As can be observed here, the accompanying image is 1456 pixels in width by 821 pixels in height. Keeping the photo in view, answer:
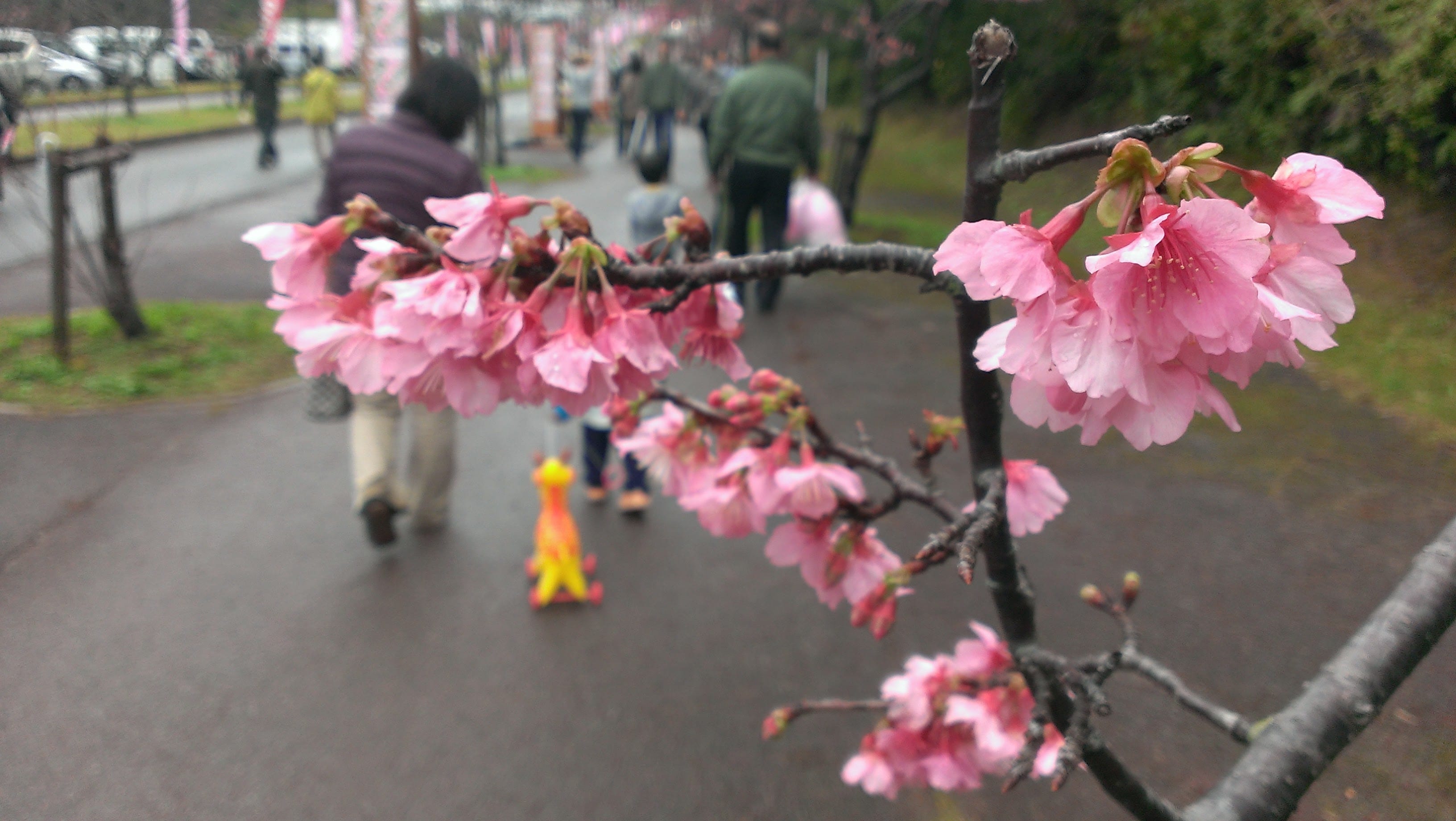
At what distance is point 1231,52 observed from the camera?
3.01 meters

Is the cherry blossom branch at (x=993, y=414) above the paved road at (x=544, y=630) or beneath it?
above

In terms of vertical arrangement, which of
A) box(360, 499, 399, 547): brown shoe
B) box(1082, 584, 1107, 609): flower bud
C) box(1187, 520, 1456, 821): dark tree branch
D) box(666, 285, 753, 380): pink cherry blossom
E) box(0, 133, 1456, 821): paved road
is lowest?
box(0, 133, 1456, 821): paved road

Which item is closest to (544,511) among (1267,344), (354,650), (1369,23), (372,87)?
(354,650)

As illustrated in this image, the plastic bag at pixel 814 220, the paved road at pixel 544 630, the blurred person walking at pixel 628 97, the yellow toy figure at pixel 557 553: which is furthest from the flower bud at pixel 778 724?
the blurred person walking at pixel 628 97

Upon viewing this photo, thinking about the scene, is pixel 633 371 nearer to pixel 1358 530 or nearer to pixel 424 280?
pixel 424 280

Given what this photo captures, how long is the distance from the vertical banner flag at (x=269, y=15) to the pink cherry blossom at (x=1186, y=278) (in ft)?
42.0

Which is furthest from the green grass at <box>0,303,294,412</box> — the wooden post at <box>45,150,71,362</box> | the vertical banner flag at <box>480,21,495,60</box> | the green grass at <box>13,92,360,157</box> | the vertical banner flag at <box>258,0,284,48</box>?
the vertical banner flag at <box>480,21,495,60</box>

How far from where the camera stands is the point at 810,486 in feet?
4.78

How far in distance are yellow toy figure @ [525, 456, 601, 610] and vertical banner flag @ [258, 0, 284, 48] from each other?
31.9 feet

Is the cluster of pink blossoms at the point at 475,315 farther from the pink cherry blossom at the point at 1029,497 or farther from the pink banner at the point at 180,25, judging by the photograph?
the pink banner at the point at 180,25

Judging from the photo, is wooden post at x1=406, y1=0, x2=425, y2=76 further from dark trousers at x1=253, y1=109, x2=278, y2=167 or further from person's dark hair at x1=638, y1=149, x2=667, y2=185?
dark trousers at x1=253, y1=109, x2=278, y2=167

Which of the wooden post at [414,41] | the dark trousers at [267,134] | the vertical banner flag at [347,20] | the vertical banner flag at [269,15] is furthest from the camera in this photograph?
the vertical banner flag at [347,20]

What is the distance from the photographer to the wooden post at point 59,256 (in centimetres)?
621

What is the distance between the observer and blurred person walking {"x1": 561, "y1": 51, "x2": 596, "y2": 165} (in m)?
18.6
